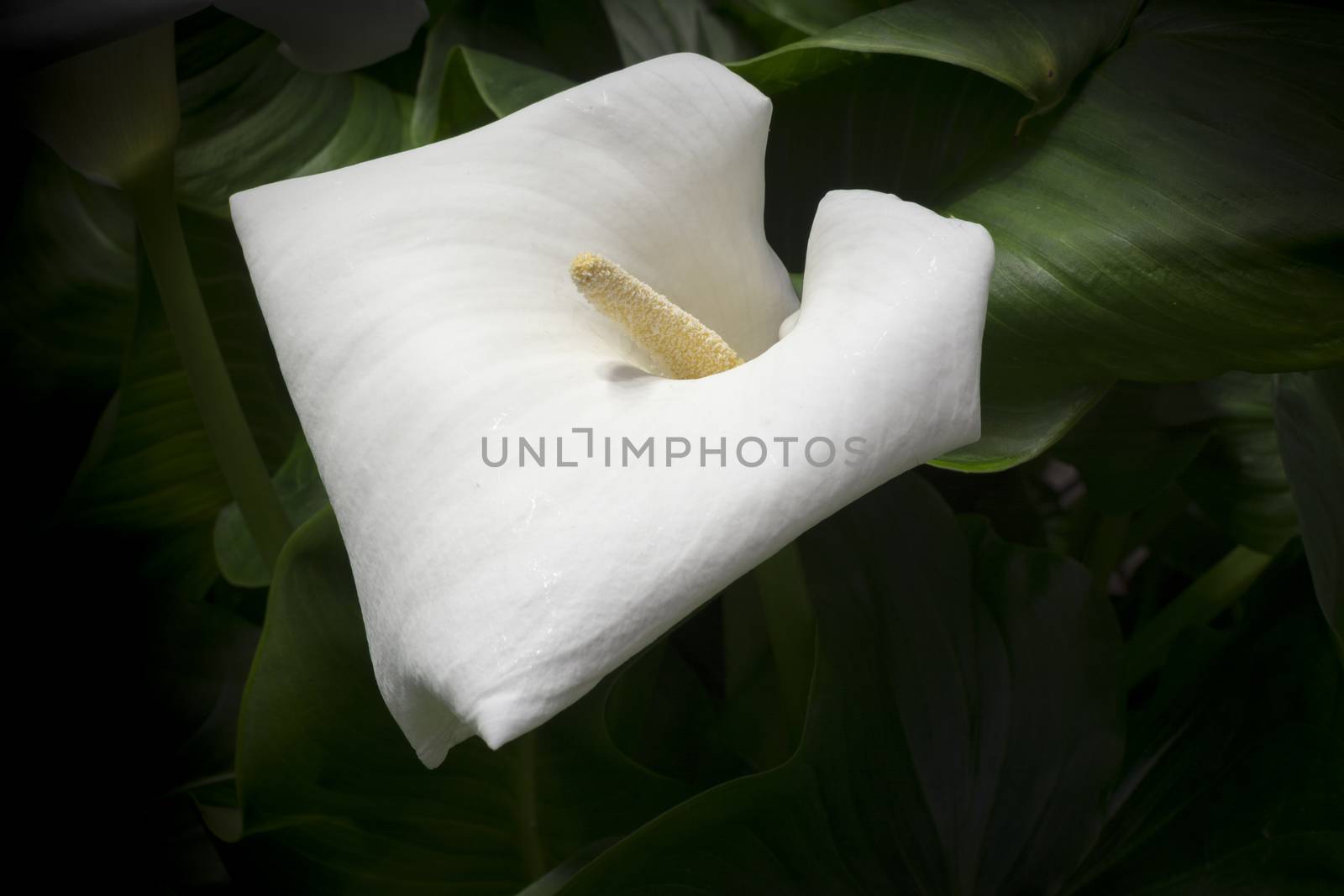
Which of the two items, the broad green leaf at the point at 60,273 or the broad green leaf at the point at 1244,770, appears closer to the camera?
the broad green leaf at the point at 1244,770

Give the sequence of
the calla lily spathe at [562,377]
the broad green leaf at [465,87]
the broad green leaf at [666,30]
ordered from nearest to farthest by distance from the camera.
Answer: the calla lily spathe at [562,377]
the broad green leaf at [465,87]
the broad green leaf at [666,30]

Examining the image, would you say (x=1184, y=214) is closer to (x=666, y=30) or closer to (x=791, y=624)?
(x=791, y=624)

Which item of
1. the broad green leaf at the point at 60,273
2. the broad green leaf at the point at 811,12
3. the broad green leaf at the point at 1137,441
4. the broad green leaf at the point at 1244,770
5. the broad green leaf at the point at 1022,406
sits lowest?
the broad green leaf at the point at 1244,770

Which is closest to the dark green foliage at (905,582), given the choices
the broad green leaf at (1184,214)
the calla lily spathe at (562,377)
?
the broad green leaf at (1184,214)

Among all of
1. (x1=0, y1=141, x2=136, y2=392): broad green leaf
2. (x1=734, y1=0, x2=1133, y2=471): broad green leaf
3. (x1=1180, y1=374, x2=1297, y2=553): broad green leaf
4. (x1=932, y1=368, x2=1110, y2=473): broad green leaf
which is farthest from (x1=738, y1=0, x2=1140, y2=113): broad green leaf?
(x1=0, y1=141, x2=136, y2=392): broad green leaf

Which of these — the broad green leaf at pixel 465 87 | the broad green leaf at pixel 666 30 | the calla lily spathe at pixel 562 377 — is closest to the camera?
the calla lily spathe at pixel 562 377

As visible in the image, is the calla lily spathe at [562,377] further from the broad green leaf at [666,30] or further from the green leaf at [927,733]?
the broad green leaf at [666,30]

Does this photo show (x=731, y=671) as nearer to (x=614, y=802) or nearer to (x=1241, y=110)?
(x=614, y=802)
